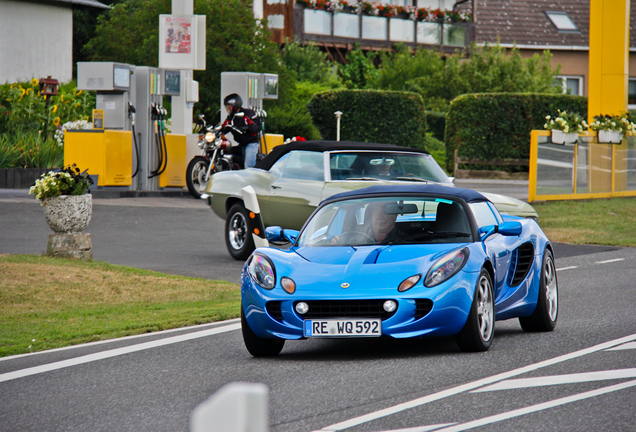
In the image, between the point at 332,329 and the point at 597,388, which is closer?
the point at 597,388

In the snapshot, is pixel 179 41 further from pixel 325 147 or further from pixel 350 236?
pixel 350 236

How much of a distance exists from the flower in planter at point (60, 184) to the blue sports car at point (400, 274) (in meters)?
5.41

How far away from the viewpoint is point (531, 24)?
169 ft

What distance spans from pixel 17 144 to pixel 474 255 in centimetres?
2002

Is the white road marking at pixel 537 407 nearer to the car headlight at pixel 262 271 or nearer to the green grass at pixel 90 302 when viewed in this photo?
the car headlight at pixel 262 271

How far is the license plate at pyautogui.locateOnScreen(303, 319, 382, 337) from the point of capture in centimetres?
705

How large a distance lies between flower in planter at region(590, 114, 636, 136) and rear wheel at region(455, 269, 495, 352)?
18.6m

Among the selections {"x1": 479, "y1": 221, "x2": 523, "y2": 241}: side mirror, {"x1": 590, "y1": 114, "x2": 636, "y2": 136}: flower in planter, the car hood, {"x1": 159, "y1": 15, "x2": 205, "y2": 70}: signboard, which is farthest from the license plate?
{"x1": 590, "y1": 114, "x2": 636, "y2": 136}: flower in planter

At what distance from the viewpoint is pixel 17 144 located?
25578mm

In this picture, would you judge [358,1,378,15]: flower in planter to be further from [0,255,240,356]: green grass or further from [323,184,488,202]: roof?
[323,184,488,202]: roof

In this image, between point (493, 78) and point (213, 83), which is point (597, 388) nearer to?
point (213, 83)

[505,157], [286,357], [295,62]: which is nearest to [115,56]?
[295,62]

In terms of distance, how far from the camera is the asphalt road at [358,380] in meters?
5.45

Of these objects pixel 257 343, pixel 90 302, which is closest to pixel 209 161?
pixel 90 302
